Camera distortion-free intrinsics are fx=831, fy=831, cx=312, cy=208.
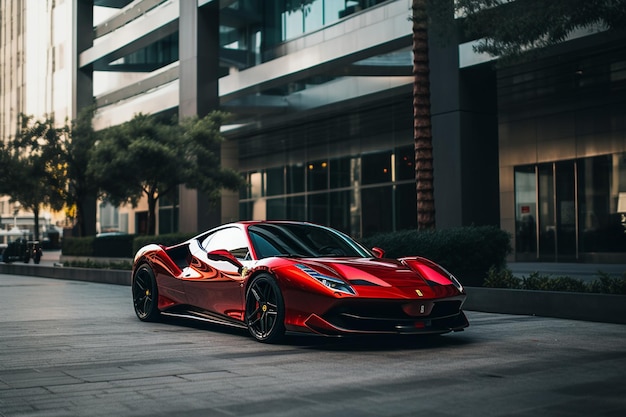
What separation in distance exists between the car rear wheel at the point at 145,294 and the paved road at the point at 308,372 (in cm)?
37

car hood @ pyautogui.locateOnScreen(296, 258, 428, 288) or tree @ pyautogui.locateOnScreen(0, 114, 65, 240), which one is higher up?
tree @ pyautogui.locateOnScreen(0, 114, 65, 240)

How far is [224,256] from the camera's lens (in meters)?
8.75

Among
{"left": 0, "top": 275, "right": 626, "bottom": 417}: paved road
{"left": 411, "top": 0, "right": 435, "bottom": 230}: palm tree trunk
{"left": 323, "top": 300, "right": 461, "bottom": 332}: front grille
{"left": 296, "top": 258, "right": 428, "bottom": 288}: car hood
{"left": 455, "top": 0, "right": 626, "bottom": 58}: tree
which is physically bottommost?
{"left": 0, "top": 275, "right": 626, "bottom": 417}: paved road

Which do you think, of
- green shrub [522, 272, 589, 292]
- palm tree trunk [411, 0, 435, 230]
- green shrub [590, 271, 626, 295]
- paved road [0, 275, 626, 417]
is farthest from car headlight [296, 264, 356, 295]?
palm tree trunk [411, 0, 435, 230]

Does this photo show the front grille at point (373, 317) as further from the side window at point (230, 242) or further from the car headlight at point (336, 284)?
the side window at point (230, 242)

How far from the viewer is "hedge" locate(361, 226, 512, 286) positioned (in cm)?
1298

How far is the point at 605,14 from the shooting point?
35.3ft

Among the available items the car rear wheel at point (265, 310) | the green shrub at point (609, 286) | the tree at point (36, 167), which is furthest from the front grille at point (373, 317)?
the tree at point (36, 167)

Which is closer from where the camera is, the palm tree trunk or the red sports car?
the red sports car

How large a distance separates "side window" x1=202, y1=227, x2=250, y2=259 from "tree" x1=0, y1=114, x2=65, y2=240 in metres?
24.3

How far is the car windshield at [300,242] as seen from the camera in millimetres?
8414

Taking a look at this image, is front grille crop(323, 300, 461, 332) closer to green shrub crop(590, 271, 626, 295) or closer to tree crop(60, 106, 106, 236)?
green shrub crop(590, 271, 626, 295)

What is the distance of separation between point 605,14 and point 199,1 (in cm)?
2040

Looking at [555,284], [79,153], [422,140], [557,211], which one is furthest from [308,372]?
[79,153]
